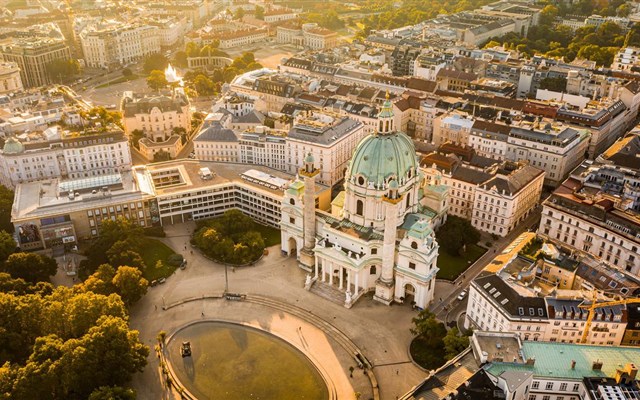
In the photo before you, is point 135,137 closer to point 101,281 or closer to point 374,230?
point 101,281

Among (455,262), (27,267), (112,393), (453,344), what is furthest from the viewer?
(455,262)

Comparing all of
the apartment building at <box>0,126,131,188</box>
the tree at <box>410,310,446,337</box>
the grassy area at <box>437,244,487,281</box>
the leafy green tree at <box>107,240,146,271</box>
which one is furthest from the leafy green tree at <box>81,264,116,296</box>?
the grassy area at <box>437,244,487,281</box>

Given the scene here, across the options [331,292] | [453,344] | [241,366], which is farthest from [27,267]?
[453,344]

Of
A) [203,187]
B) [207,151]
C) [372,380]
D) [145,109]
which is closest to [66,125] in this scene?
[145,109]

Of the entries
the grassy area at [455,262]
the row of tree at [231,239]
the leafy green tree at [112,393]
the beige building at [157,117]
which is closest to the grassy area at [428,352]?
the grassy area at [455,262]

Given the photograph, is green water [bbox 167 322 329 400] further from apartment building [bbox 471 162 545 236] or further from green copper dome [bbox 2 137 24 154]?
green copper dome [bbox 2 137 24 154]

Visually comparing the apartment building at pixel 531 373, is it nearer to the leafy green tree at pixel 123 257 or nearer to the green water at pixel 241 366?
the green water at pixel 241 366

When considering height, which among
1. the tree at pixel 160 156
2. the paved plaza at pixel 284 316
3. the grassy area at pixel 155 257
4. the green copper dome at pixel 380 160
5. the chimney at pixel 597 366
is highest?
the green copper dome at pixel 380 160

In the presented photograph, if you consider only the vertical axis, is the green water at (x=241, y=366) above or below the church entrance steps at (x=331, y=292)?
below
